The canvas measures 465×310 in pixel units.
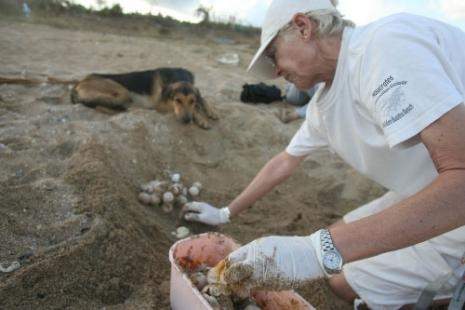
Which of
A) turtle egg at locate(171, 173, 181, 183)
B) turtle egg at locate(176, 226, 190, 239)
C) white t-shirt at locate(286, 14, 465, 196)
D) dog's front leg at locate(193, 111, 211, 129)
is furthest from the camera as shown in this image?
dog's front leg at locate(193, 111, 211, 129)

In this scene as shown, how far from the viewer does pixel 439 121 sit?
1.39 metres

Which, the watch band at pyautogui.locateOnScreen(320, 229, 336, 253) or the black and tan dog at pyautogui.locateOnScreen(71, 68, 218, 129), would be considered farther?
the black and tan dog at pyautogui.locateOnScreen(71, 68, 218, 129)

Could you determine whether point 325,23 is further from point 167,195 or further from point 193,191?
point 193,191

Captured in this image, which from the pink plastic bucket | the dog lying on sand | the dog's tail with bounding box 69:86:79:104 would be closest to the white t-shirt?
the pink plastic bucket

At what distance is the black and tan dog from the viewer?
4730 mm

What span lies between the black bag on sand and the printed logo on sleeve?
4328 mm

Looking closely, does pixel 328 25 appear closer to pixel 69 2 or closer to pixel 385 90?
pixel 385 90

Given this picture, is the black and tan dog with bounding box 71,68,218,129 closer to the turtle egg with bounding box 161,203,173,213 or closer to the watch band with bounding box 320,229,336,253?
the turtle egg with bounding box 161,203,173,213

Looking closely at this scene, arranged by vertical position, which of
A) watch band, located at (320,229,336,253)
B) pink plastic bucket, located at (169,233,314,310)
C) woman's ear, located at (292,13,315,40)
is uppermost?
woman's ear, located at (292,13,315,40)

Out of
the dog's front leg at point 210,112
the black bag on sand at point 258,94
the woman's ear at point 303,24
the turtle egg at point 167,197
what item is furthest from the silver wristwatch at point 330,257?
the black bag on sand at point 258,94

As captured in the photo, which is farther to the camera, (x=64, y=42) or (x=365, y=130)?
(x=64, y=42)

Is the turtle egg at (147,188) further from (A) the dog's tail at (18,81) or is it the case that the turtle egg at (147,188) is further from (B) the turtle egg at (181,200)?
(A) the dog's tail at (18,81)

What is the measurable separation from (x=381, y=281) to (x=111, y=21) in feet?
35.1

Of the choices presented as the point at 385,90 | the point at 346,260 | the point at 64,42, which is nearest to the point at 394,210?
the point at 346,260
